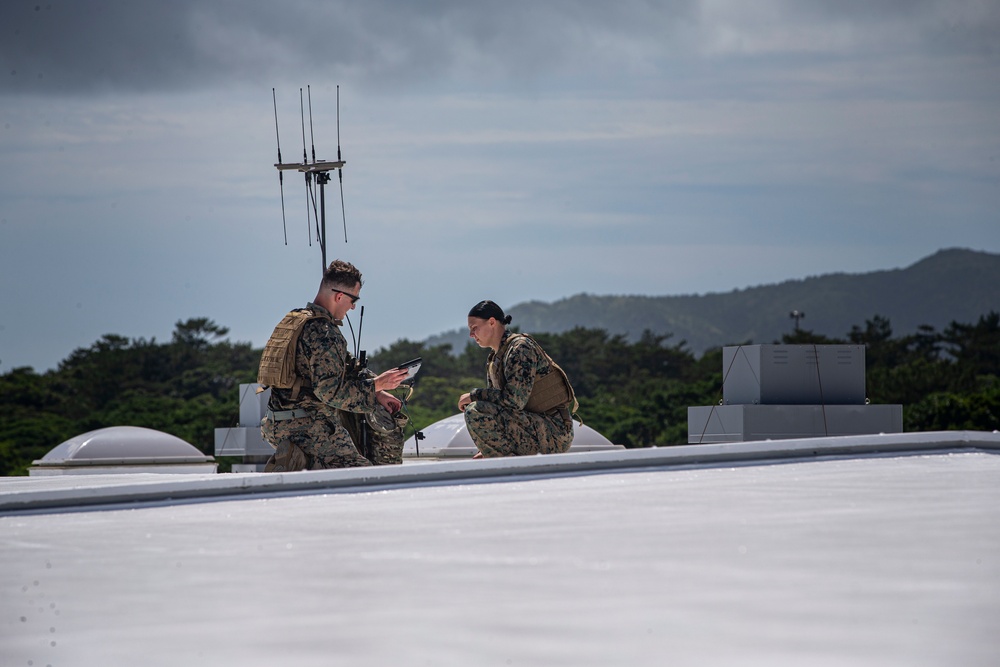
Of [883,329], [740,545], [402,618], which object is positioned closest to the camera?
[402,618]

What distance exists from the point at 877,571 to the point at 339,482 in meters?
3.32

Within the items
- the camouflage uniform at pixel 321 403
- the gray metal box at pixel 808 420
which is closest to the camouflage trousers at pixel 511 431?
the camouflage uniform at pixel 321 403

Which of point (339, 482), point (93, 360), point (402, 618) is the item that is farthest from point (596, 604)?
point (93, 360)

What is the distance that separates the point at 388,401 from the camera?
827 centimetres

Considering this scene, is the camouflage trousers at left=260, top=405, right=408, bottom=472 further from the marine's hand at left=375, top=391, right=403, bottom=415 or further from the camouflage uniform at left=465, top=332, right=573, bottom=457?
the camouflage uniform at left=465, top=332, right=573, bottom=457

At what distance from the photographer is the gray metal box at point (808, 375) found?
1500 centimetres

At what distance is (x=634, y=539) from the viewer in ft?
13.9

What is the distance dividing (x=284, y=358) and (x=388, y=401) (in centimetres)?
77

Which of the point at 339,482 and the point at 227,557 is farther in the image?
the point at 339,482

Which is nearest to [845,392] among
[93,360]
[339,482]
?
[339,482]

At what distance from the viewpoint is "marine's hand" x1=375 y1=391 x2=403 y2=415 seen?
8.25m

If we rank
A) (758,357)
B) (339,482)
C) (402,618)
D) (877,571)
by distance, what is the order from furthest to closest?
(758,357)
(339,482)
(877,571)
(402,618)

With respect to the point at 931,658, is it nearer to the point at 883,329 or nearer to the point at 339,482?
the point at 339,482

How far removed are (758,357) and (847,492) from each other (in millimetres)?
9614
